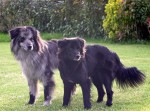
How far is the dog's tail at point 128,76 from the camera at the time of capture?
7.11 metres

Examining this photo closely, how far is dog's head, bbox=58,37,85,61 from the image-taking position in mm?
6301

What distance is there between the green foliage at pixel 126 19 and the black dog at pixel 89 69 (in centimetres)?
987

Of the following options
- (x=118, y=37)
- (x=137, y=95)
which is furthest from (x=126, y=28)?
(x=137, y=95)

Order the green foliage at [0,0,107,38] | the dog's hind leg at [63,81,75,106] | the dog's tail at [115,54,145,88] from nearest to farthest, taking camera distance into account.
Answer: the dog's hind leg at [63,81,75,106], the dog's tail at [115,54,145,88], the green foliage at [0,0,107,38]

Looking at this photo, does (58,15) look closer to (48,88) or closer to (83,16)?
(83,16)

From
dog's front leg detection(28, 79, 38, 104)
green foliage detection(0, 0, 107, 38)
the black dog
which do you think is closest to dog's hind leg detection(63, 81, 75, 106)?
the black dog

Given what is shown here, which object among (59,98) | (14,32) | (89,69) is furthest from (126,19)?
(14,32)

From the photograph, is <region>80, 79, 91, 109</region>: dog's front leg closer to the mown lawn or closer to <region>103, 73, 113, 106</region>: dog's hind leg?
the mown lawn

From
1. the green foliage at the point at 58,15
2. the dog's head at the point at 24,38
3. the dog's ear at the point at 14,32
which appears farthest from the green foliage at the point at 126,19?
the dog's ear at the point at 14,32

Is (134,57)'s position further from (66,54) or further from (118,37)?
(66,54)

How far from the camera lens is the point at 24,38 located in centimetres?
691

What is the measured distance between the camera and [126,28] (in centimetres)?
1714

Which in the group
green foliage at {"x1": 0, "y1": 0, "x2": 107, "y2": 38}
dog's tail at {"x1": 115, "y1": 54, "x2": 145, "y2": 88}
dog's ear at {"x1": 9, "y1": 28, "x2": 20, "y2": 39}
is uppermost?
dog's ear at {"x1": 9, "y1": 28, "x2": 20, "y2": 39}

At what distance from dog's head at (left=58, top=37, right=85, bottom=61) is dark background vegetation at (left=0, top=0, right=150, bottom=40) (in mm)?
10617
